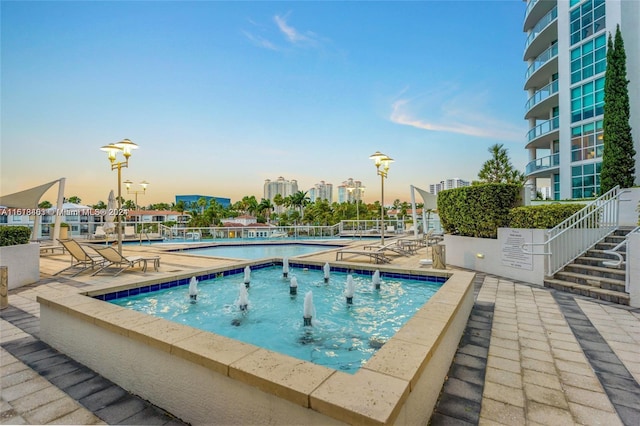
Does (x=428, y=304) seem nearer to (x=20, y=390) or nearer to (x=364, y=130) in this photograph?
(x=20, y=390)

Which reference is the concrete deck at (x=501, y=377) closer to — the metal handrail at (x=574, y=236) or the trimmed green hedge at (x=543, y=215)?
the metal handrail at (x=574, y=236)

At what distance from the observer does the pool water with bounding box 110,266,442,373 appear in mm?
3760

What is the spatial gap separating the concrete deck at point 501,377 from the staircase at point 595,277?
2.81ft

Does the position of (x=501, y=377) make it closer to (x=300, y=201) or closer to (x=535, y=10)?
(x=535, y=10)

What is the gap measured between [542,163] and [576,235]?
1737 cm

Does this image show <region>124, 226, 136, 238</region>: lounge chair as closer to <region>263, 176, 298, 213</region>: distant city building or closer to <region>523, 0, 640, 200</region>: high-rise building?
<region>523, 0, 640, 200</region>: high-rise building

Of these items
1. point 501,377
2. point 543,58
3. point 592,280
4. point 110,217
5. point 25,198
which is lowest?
point 501,377

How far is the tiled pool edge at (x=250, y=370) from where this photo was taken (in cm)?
162

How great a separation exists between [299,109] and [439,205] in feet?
41.3

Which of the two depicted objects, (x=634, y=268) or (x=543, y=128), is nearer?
(x=634, y=268)

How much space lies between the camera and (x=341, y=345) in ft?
12.4

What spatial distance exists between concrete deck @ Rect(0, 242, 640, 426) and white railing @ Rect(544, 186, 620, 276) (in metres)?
2.05

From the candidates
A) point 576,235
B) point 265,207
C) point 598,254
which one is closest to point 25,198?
point 576,235

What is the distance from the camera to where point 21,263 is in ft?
20.9
